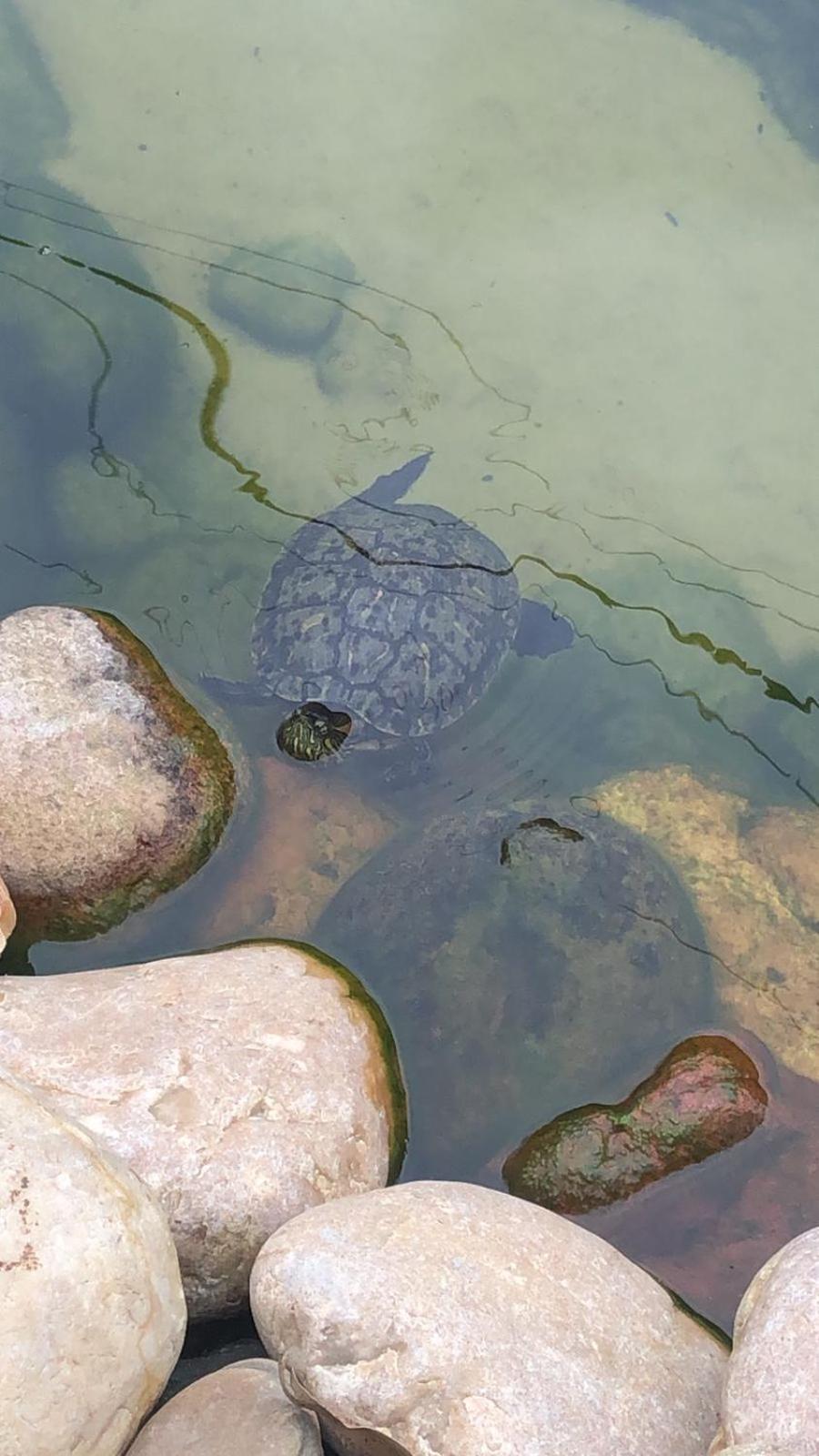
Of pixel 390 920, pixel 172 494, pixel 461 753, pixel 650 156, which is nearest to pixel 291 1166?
pixel 390 920

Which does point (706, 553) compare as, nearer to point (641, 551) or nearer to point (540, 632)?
point (641, 551)

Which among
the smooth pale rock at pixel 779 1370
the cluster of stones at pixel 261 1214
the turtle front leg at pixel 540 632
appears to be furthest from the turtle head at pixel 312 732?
the smooth pale rock at pixel 779 1370

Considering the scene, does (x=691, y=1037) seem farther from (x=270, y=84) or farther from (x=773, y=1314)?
(x=270, y=84)

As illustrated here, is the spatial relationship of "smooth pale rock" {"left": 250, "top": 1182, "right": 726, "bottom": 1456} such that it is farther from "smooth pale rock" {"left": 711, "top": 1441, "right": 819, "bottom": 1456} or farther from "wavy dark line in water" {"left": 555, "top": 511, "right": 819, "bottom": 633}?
"wavy dark line in water" {"left": 555, "top": 511, "right": 819, "bottom": 633}

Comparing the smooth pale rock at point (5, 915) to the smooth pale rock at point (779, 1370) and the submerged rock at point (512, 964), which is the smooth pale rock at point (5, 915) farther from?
the smooth pale rock at point (779, 1370)

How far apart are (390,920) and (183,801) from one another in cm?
76

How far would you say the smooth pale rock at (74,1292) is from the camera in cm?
205

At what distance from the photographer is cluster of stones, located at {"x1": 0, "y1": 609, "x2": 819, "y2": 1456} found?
7.17 feet

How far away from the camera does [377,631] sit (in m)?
4.21

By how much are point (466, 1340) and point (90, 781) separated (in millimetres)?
1881

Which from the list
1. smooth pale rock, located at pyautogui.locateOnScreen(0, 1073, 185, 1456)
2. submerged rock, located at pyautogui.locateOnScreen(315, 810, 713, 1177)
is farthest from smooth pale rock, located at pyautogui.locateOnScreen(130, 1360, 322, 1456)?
submerged rock, located at pyautogui.locateOnScreen(315, 810, 713, 1177)

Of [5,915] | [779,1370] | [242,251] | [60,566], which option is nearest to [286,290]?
[242,251]

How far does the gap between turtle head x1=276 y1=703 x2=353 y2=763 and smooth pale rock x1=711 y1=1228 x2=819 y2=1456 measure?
7.78 ft

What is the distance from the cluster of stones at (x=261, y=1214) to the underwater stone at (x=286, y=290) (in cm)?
192
